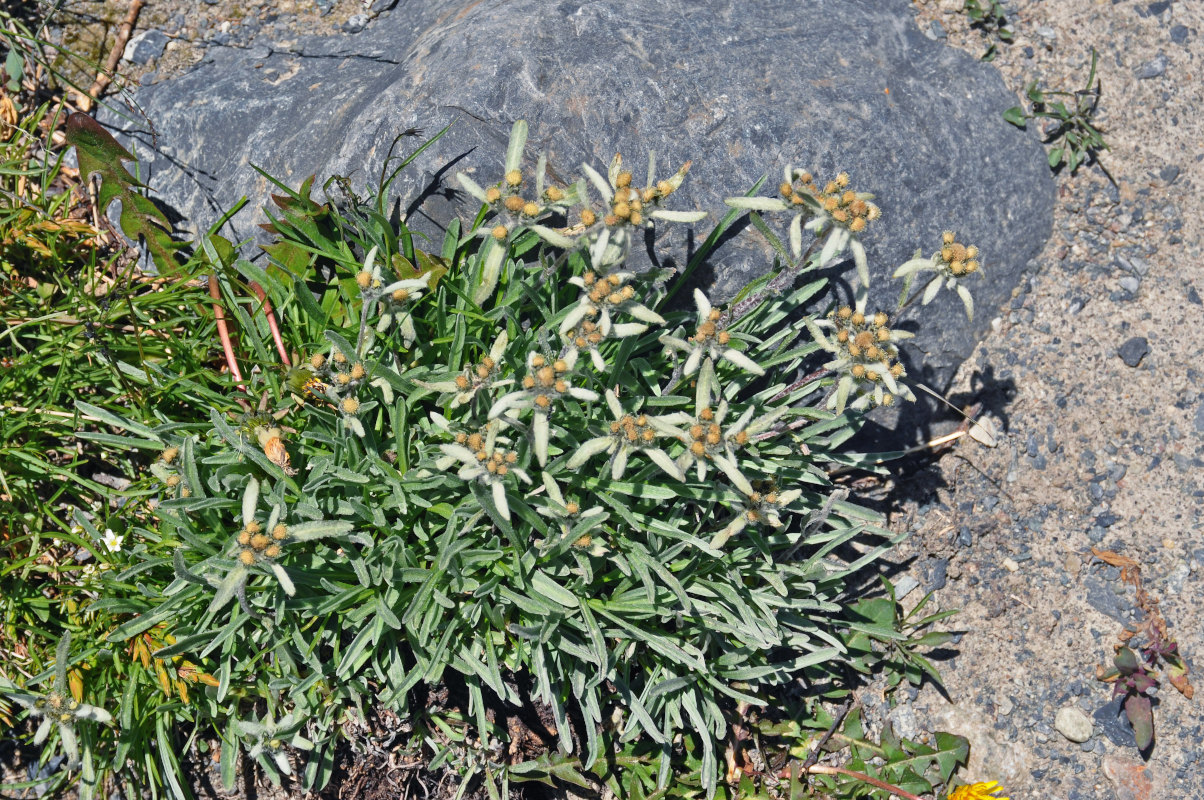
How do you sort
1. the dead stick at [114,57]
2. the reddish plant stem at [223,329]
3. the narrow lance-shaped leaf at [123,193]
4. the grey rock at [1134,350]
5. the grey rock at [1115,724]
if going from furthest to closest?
the dead stick at [114,57]
the grey rock at [1134,350]
the grey rock at [1115,724]
the narrow lance-shaped leaf at [123,193]
the reddish plant stem at [223,329]

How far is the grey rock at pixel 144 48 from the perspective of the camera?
5.15m

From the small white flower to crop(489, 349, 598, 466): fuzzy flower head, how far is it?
2153 millimetres

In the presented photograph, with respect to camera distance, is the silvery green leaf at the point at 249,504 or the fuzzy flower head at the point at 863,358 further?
the fuzzy flower head at the point at 863,358

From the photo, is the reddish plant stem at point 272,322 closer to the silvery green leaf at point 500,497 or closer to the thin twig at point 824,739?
the silvery green leaf at point 500,497

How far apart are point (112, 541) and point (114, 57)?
294 cm

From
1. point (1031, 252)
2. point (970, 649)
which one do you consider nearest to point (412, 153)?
point (1031, 252)

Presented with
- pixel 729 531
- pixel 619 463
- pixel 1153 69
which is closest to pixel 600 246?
pixel 619 463

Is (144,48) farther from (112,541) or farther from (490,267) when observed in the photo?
(490,267)

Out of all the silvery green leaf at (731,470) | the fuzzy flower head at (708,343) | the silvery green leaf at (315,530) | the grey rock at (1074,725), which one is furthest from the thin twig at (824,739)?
the silvery green leaf at (315,530)

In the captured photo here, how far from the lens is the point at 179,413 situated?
166 inches

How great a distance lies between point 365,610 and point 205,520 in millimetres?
831

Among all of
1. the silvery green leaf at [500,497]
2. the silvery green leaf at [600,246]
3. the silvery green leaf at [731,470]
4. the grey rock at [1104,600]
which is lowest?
the grey rock at [1104,600]

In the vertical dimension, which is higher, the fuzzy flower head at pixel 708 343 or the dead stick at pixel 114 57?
the dead stick at pixel 114 57

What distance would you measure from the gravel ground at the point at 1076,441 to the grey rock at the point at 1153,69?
0.01 metres
